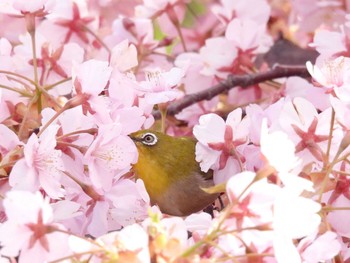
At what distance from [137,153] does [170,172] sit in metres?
0.26

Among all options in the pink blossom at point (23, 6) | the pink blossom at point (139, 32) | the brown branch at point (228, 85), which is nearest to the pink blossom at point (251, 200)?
the pink blossom at point (23, 6)

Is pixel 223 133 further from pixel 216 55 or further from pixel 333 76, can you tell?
pixel 216 55

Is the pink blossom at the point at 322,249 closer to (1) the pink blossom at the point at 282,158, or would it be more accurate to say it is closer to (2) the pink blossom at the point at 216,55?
(1) the pink blossom at the point at 282,158

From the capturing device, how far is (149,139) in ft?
4.05

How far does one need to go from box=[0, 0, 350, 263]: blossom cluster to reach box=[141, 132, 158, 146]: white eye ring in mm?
44

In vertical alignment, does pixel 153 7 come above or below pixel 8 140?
below

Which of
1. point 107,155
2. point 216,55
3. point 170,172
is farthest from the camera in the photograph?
point 216,55

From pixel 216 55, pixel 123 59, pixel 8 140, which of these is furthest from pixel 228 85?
pixel 8 140

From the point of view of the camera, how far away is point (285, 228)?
0.77 m

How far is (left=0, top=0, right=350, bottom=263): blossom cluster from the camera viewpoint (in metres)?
0.77

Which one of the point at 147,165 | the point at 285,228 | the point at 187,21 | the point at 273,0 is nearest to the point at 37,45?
the point at 147,165

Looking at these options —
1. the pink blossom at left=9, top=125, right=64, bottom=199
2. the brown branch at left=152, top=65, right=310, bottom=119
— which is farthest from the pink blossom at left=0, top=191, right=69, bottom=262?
the brown branch at left=152, top=65, right=310, bottom=119

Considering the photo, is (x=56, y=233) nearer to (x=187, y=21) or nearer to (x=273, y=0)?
(x=273, y=0)

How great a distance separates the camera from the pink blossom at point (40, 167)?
2.94 feet
